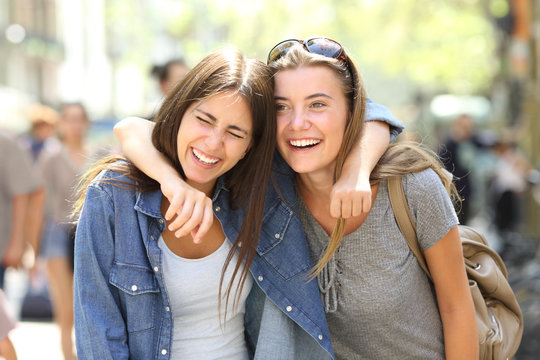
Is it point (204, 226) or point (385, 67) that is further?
point (385, 67)

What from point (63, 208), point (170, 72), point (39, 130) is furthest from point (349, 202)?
point (39, 130)

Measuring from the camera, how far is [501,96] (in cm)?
2436

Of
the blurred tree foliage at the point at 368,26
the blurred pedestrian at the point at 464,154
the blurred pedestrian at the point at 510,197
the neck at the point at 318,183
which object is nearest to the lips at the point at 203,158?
the neck at the point at 318,183

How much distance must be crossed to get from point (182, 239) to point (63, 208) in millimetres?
3647

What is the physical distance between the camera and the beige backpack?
8.52ft

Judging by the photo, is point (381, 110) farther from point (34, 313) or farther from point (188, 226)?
point (34, 313)

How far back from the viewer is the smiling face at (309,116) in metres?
2.62

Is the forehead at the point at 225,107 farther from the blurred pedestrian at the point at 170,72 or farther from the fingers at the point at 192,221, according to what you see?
the blurred pedestrian at the point at 170,72

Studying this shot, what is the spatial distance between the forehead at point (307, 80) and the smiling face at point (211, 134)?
204 mm

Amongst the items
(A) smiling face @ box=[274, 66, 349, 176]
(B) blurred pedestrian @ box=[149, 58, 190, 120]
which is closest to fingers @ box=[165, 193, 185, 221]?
(A) smiling face @ box=[274, 66, 349, 176]

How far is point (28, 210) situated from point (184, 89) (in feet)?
11.6

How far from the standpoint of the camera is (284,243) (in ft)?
8.83

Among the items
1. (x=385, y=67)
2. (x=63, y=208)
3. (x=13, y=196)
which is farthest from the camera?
(x=385, y=67)

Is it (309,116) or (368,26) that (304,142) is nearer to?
(309,116)
